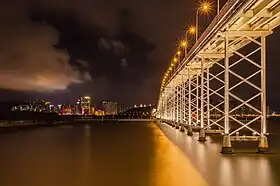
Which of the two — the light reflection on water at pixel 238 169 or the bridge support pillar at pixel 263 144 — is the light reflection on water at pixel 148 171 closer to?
the light reflection on water at pixel 238 169

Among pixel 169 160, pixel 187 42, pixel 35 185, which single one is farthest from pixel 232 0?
pixel 187 42

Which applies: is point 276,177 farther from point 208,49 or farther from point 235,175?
point 208,49

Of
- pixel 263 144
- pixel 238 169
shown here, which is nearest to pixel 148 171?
pixel 238 169

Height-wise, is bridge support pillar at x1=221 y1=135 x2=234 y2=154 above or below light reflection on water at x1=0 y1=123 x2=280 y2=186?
above

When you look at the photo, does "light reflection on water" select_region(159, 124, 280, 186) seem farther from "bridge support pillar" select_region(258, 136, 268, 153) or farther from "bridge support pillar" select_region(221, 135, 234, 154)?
"bridge support pillar" select_region(258, 136, 268, 153)

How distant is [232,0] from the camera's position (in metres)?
22.8

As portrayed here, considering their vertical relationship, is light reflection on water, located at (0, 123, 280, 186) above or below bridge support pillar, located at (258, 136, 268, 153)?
below

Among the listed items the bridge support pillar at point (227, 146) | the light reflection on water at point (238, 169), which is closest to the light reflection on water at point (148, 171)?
the light reflection on water at point (238, 169)

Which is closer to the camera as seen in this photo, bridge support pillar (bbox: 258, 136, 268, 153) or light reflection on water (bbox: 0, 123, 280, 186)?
light reflection on water (bbox: 0, 123, 280, 186)

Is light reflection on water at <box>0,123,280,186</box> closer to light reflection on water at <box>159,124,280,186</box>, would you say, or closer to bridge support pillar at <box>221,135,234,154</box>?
light reflection on water at <box>159,124,280,186</box>

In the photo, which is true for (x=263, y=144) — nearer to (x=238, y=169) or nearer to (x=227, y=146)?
(x=227, y=146)

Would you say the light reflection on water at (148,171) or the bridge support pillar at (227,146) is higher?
the bridge support pillar at (227,146)

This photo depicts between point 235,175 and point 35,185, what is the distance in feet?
23.6

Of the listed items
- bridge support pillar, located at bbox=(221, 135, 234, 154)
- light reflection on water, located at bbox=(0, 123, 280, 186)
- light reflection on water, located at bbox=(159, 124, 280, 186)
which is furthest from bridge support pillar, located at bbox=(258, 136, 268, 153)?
bridge support pillar, located at bbox=(221, 135, 234, 154)
